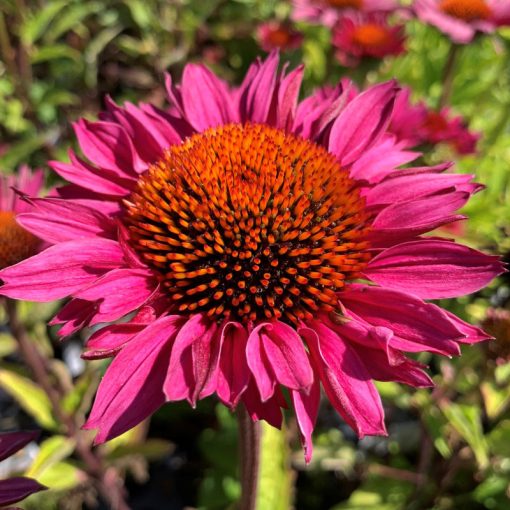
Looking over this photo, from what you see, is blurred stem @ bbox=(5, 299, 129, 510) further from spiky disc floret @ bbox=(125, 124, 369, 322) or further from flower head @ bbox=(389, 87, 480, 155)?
flower head @ bbox=(389, 87, 480, 155)

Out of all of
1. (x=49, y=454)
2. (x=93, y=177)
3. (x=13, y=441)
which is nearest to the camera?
(x=13, y=441)

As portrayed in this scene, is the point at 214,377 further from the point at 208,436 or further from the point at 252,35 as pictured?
the point at 252,35

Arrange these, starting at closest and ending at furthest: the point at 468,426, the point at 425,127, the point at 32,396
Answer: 1. the point at 468,426
2. the point at 32,396
3. the point at 425,127

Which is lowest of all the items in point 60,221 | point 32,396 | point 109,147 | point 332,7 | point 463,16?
point 32,396

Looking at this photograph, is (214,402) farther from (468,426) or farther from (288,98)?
(288,98)


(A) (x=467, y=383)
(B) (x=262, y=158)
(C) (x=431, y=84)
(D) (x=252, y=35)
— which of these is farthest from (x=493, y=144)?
(B) (x=262, y=158)

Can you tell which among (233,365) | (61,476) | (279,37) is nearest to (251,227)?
(233,365)

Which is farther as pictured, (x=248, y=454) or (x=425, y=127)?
(x=425, y=127)

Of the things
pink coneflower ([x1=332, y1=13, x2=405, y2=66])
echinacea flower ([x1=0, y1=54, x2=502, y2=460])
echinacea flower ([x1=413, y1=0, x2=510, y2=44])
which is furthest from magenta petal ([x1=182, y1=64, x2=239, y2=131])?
pink coneflower ([x1=332, y1=13, x2=405, y2=66])

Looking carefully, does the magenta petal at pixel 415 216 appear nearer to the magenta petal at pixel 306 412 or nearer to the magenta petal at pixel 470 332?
the magenta petal at pixel 470 332
